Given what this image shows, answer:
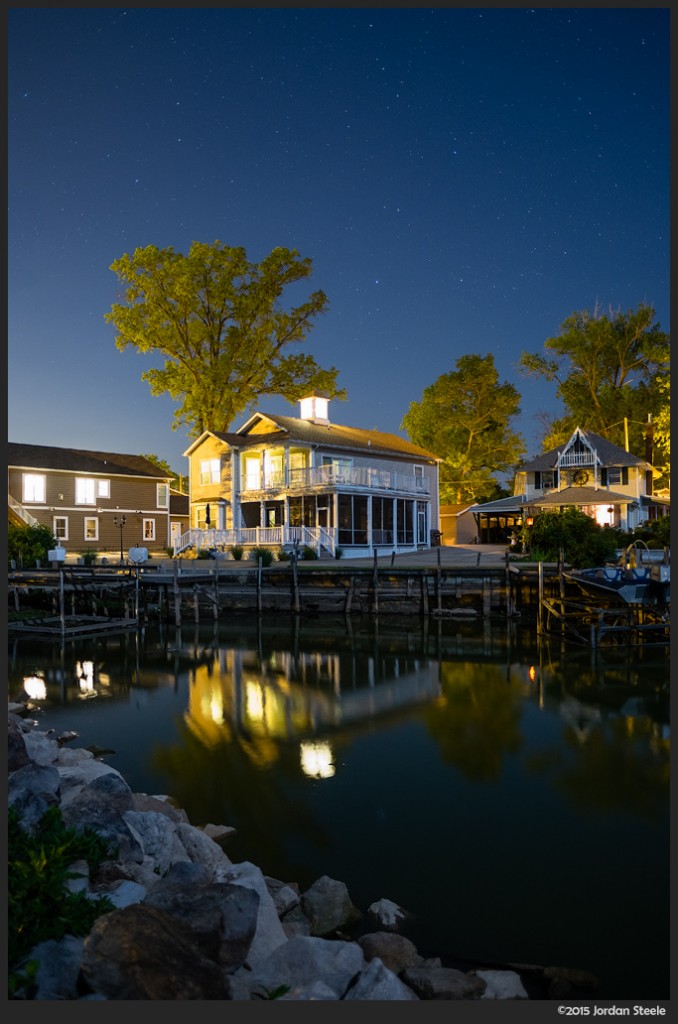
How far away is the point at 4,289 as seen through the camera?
362cm

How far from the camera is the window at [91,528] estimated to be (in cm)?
4831

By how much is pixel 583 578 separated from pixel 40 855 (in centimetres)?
2263

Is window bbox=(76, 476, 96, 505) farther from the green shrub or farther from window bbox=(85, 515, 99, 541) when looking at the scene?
the green shrub

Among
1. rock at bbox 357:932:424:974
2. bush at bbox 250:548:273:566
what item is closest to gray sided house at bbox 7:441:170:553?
bush at bbox 250:548:273:566

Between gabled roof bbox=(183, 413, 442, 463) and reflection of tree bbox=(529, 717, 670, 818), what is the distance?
27.8m

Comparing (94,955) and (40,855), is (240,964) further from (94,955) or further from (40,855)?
(40,855)

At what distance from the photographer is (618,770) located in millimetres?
10875

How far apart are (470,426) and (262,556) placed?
123 feet

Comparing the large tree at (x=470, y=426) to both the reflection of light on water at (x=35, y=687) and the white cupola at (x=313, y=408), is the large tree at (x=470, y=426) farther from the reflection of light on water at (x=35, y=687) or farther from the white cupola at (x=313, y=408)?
the reflection of light on water at (x=35, y=687)

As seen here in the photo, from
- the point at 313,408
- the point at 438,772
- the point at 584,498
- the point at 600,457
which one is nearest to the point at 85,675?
the point at 438,772

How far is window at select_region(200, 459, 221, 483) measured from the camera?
43.0 meters

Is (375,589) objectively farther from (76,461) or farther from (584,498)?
(76,461)

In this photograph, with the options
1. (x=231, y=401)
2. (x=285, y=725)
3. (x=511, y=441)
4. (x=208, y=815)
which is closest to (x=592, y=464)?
(x=511, y=441)

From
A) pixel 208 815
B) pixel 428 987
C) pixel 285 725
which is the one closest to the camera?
pixel 428 987
